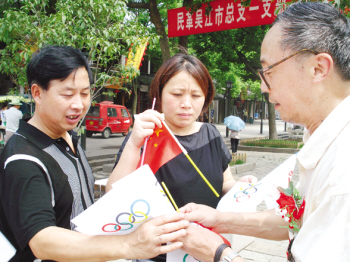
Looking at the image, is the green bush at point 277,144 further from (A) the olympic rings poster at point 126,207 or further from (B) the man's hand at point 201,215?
(A) the olympic rings poster at point 126,207

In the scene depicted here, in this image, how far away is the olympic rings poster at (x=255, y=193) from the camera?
1.70m

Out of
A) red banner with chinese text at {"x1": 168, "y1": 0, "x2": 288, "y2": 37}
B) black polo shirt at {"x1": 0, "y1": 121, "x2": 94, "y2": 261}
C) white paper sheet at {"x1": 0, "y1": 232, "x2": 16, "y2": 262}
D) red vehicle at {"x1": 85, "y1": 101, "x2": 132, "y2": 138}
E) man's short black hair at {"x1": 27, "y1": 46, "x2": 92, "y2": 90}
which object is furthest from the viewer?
red vehicle at {"x1": 85, "y1": 101, "x2": 132, "y2": 138}

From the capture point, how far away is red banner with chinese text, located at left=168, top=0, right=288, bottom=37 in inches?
276

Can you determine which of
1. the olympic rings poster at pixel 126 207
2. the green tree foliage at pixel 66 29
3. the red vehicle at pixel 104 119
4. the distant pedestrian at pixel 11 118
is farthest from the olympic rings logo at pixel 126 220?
the red vehicle at pixel 104 119

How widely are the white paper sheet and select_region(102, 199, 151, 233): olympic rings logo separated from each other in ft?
1.48

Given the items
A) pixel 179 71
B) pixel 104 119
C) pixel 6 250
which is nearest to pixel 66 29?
pixel 179 71

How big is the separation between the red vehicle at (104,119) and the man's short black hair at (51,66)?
1456cm

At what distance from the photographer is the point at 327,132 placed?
1.05 meters

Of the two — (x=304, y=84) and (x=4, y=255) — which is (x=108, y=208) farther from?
(x=304, y=84)

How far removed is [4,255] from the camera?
4.11ft

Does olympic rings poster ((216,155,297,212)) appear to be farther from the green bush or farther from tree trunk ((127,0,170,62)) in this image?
the green bush

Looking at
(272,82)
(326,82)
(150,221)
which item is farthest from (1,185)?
(326,82)

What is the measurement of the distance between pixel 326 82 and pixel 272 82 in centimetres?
24

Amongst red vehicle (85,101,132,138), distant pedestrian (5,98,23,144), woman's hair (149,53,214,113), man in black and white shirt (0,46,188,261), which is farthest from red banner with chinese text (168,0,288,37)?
red vehicle (85,101,132,138)
